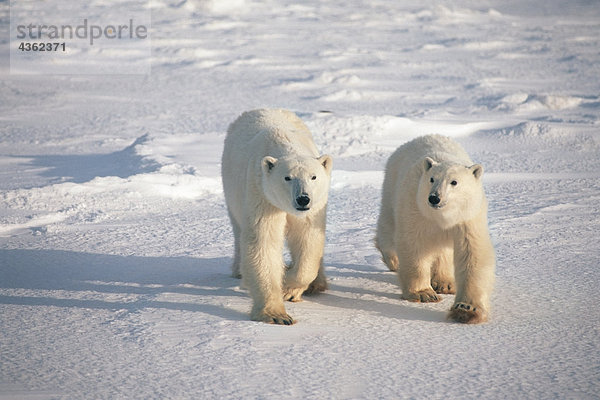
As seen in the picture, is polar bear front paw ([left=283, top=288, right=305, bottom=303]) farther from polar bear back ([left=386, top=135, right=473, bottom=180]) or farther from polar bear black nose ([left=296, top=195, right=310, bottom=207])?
polar bear back ([left=386, top=135, right=473, bottom=180])

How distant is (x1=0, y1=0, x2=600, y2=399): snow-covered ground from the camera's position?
2.95 metres

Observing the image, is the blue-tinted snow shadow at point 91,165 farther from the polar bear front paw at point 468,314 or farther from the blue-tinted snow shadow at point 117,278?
the polar bear front paw at point 468,314

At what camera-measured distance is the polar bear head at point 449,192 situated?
3477mm

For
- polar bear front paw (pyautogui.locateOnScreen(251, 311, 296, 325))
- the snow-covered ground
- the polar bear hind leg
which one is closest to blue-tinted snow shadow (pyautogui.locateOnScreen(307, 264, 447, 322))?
the snow-covered ground

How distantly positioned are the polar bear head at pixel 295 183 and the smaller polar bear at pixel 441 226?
1.76 feet

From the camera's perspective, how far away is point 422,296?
391 centimetres

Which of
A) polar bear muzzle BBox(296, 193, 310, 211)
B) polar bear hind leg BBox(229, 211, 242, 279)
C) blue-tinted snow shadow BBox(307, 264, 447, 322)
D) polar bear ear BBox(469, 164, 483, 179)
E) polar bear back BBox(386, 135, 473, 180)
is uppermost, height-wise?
polar bear back BBox(386, 135, 473, 180)

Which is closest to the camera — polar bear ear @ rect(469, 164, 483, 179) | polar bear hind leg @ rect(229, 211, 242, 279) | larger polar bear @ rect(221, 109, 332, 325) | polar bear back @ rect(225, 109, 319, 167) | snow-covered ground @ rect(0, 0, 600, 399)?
snow-covered ground @ rect(0, 0, 600, 399)

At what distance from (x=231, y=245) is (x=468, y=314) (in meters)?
2.06

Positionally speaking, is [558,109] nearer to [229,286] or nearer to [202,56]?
[229,286]

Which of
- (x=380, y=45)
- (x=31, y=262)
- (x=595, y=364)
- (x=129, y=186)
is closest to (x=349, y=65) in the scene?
(x=380, y=45)

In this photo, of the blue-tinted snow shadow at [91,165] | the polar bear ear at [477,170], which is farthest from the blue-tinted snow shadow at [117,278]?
the blue-tinted snow shadow at [91,165]

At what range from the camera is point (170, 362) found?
3045 millimetres

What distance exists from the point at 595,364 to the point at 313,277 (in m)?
1.46
